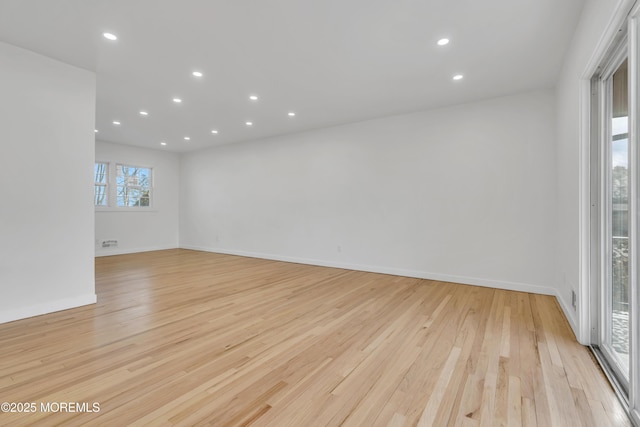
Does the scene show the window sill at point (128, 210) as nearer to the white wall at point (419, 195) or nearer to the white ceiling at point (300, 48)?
the white wall at point (419, 195)

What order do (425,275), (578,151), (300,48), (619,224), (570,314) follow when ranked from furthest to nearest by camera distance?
(425,275) < (300,48) < (570,314) < (578,151) < (619,224)

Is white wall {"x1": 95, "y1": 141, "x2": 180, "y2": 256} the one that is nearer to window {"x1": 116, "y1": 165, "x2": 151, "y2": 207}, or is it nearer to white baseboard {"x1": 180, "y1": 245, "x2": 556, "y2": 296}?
window {"x1": 116, "y1": 165, "x2": 151, "y2": 207}

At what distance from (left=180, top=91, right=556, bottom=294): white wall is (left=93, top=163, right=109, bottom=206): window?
10.5 ft

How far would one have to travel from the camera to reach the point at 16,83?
2852 mm

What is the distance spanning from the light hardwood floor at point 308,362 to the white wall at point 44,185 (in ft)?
0.97

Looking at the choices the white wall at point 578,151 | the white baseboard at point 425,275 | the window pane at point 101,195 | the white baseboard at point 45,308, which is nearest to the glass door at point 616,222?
the white wall at point 578,151

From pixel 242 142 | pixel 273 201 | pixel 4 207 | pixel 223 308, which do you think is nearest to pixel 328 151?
pixel 273 201

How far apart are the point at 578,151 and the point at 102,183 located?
28.8ft

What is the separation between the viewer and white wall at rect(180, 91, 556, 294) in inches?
152

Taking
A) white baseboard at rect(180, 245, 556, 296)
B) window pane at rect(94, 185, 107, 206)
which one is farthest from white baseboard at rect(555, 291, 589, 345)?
window pane at rect(94, 185, 107, 206)

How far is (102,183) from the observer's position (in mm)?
7020

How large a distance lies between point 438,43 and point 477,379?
285 cm

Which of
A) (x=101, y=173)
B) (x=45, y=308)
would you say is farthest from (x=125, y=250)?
(x=45, y=308)

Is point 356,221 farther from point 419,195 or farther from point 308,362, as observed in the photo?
point 308,362
